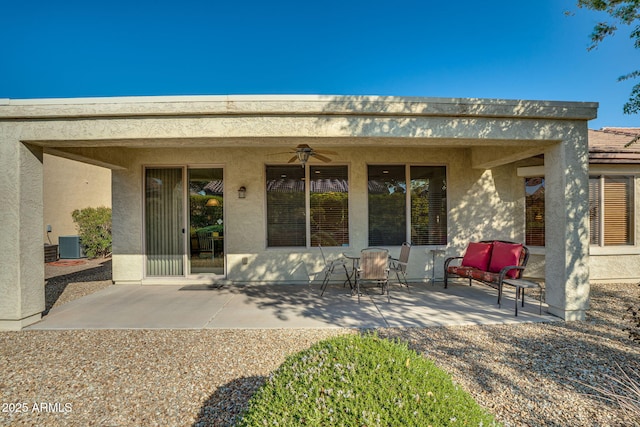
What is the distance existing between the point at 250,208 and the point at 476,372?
5.72m

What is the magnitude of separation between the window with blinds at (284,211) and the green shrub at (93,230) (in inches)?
380

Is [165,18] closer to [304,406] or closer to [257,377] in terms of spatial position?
[257,377]

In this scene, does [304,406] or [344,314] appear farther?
[344,314]

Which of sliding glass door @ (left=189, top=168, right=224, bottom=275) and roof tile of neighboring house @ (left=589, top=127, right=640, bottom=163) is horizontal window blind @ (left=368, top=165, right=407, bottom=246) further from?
roof tile of neighboring house @ (left=589, top=127, right=640, bottom=163)

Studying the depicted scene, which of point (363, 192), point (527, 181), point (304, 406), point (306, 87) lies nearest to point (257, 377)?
point (304, 406)

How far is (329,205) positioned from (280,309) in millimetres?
3029

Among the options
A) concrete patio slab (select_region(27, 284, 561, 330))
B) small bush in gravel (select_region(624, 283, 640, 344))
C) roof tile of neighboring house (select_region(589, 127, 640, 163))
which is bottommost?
concrete patio slab (select_region(27, 284, 561, 330))

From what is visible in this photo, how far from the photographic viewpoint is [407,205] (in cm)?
750

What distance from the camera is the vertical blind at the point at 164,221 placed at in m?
7.36

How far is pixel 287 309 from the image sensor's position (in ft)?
17.5

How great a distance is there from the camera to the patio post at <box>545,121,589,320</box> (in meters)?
4.63

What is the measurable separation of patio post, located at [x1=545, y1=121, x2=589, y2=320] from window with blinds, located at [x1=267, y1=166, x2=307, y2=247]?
5.12 meters

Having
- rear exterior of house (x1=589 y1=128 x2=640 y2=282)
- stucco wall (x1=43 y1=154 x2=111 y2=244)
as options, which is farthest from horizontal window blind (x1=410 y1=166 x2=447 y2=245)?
stucco wall (x1=43 y1=154 x2=111 y2=244)

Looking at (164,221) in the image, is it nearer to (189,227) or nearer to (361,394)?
(189,227)
